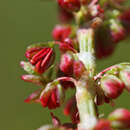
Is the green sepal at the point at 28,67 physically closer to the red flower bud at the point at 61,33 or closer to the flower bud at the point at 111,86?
the flower bud at the point at 111,86

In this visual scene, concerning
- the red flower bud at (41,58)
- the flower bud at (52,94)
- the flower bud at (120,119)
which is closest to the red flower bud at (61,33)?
the red flower bud at (41,58)

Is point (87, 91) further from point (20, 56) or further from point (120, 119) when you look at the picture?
point (20, 56)

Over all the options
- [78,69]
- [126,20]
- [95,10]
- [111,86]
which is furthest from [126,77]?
[126,20]

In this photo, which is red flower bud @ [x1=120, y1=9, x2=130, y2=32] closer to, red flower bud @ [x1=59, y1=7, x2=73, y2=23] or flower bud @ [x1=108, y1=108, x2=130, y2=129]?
red flower bud @ [x1=59, y1=7, x2=73, y2=23]

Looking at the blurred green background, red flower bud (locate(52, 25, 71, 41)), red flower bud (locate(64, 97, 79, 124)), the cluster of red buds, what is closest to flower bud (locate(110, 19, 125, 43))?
the cluster of red buds

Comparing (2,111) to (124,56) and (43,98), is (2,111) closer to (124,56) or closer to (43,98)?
(124,56)
